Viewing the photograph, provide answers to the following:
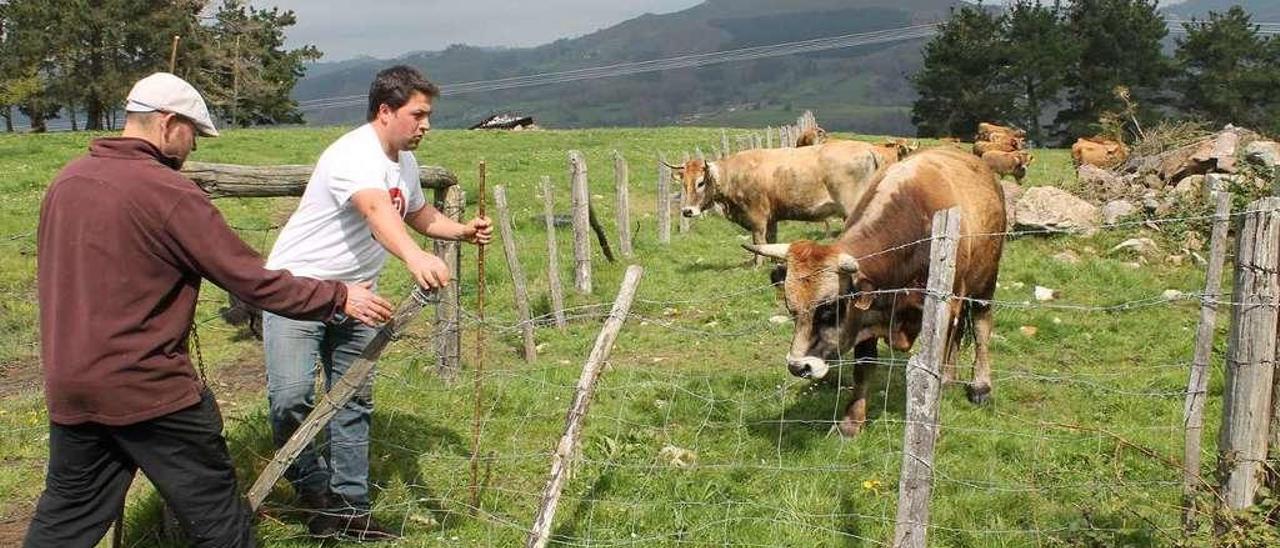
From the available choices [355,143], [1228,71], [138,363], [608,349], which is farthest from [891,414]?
[1228,71]

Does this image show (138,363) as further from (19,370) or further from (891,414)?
(19,370)

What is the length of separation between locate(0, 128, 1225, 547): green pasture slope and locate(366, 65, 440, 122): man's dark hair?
1649 millimetres

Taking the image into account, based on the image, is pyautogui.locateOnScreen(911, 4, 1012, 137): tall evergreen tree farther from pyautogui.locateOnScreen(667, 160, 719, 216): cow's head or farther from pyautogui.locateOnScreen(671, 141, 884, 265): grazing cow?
pyautogui.locateOnScreen(667, 160, 719, 216): cow's head

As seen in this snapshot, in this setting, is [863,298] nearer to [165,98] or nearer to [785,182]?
[165,98]

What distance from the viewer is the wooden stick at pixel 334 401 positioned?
15.4ft

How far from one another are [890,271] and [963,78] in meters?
55.5

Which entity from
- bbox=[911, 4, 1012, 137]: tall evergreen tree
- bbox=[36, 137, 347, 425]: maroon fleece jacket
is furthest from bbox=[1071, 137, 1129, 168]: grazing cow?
bbox=[911, 4, 1012, 137]: tall evergreen tree

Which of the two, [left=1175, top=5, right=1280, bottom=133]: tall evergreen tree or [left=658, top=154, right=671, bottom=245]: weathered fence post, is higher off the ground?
[left=1175, top=5, right=1280, bottom=133]: tall evergreen tree

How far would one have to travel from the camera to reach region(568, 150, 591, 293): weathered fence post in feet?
39.6

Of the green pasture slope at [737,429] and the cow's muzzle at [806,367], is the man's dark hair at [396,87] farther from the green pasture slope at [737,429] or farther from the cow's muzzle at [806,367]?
the cow's muzzle at [806,367]

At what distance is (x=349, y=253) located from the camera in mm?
4793

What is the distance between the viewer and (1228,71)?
55.0 m

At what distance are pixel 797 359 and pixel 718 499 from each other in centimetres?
105

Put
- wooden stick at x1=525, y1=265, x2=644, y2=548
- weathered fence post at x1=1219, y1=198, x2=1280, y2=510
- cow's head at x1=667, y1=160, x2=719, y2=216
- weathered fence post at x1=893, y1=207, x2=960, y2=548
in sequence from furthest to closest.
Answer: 1. cow's head at x1=667, y1=160, x2=719, y2=216
2. wooden stick at x1=525, y1=265, x2=644, y2=548
3. weathered fence post at x1=1219, y1=198, x2=1280, y2=510
4. weathered fence post at x1=893, y1=207, x2=960, y2=548
